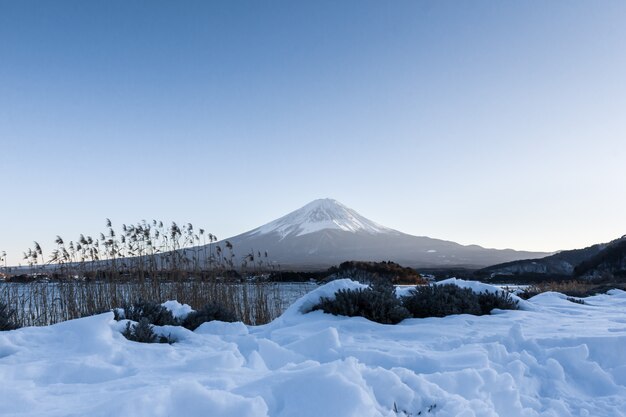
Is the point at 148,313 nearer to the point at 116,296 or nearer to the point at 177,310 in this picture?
the point at 177,310

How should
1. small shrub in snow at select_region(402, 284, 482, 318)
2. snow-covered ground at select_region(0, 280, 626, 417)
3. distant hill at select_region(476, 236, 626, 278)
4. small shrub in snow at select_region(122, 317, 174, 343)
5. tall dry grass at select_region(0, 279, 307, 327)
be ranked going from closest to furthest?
snow-covered ground at select_region(0, 280, 626, 417)
small shrub in snow at select_region(122, 317, 174, 343)
small shrub in snow at select_region(402, 284, 482, 318)
tall dry grass at select_region(0, 279, 307, 327)
distant hill at select_region(476, 236, 626, 278)

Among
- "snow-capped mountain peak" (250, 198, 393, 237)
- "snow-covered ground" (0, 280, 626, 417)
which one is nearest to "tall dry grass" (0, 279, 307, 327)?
"snow-covered ground" (0, 280, 626, 417)

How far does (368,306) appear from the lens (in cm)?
597

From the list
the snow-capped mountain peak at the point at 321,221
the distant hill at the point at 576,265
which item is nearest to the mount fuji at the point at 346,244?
the snow-capped mountain peak at the point at 321,221

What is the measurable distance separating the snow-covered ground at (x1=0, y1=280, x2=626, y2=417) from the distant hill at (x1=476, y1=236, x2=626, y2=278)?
809 inches

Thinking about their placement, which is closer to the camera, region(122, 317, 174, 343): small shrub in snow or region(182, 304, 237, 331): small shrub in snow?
region(122, 317, 174, 343): small shrub in snow

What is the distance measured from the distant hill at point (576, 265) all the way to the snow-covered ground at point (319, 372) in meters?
20.5

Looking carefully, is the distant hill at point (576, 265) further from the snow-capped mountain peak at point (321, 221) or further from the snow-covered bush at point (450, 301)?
the snow-capped mountain peak at point (321, 221)

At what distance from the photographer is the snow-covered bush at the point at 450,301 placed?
21.1 feet

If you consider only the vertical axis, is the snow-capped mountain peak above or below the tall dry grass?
above

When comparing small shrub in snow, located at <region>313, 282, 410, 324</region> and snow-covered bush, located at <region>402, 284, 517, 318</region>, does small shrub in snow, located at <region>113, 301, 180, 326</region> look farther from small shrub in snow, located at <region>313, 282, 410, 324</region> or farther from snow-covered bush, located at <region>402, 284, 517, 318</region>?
snow-covered bush, located at <region>402, 284, 517, 318</region>

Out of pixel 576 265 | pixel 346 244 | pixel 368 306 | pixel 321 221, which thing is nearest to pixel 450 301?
pixel 368 306

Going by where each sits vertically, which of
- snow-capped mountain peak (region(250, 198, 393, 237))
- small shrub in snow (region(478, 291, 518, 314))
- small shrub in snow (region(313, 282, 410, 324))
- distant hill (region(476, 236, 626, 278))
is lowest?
distant hill (region(476, 236, 626, 278))

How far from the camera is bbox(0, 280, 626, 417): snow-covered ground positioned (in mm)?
2209
